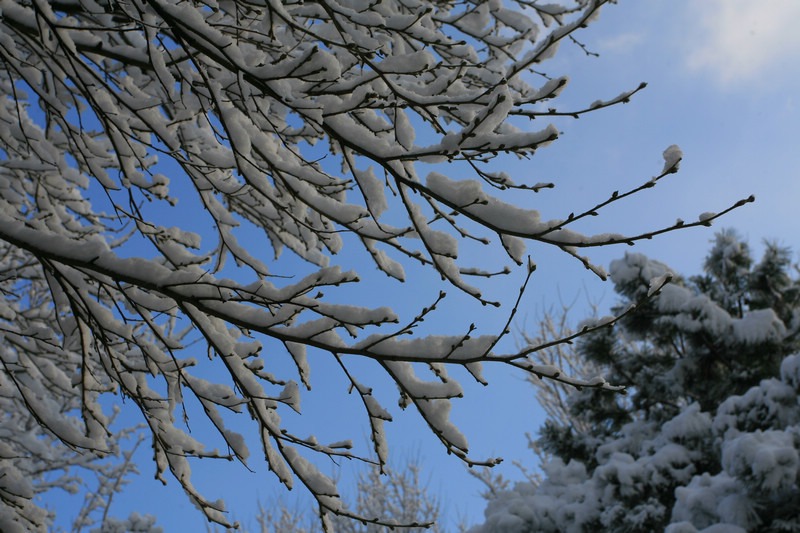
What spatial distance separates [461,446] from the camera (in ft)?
4.83

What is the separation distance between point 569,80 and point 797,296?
6173 mm

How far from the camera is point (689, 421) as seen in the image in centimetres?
480

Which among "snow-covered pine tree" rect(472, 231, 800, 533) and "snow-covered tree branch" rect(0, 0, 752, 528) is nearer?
"snow-covered tree branch" rect(0, 0, 752, 528)

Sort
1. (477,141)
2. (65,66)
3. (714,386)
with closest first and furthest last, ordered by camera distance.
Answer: (477,141)
(65,66)
(714,386)

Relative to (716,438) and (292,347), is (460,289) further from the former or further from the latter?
(716,438)

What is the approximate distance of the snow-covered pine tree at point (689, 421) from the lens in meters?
3.75

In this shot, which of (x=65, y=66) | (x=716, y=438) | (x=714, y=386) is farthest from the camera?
(x=714, y=386)

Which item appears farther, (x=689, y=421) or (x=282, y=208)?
(x=689, y=421)

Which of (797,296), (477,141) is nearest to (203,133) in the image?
(477,141)

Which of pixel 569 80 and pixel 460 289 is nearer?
pixel 569 80

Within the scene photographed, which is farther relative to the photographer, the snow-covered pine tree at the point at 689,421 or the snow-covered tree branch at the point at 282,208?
the snow-covered pine tree at the point at 689,421

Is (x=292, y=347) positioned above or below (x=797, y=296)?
below

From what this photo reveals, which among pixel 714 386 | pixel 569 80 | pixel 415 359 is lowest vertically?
pixel 415 359

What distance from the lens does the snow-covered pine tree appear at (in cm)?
375
